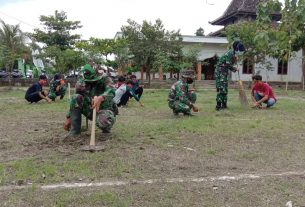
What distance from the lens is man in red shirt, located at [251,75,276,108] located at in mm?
12891

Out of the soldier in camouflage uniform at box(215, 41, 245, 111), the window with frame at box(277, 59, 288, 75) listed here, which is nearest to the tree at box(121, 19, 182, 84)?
the window with frame at box(277, 59, 288, 75)

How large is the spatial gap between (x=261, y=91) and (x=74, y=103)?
7.56m

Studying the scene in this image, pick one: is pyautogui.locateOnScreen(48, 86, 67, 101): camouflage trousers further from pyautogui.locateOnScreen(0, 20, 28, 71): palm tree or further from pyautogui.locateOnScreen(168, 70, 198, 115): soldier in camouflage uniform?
pyautogui.locateOnScreen(0, 20, 28, 71): palm tree

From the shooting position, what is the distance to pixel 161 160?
5875 millimetres

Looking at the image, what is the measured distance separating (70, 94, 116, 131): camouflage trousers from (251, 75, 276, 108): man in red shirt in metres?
6.72

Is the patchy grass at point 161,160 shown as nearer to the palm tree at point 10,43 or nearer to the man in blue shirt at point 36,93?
the man in blue shirt at point 36,93

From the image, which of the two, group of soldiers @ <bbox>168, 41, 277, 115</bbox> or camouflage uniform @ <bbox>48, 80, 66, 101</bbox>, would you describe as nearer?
group of soldiers @ <bbox>168, 41, 277, 115</bbox>

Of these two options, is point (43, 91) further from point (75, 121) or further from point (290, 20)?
point (290, 20)

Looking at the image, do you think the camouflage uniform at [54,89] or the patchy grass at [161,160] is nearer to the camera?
the patchy grass at [161,160]

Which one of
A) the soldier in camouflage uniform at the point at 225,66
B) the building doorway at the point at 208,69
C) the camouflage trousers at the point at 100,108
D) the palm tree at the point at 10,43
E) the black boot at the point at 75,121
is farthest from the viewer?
the building doorway at the point at 208,69

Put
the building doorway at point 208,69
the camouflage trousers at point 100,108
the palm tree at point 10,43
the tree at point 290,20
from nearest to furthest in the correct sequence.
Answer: the camouflage trousers at point 100,108 < the tree at point 290,20 < the palm tree at point 10,43 < the building doorway at point 208,69

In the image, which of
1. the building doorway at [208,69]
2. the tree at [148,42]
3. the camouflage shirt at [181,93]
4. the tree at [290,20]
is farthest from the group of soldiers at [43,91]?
the building doorway at [208,69]

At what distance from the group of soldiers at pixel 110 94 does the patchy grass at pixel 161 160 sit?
387 mm

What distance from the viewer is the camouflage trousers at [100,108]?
717cm
